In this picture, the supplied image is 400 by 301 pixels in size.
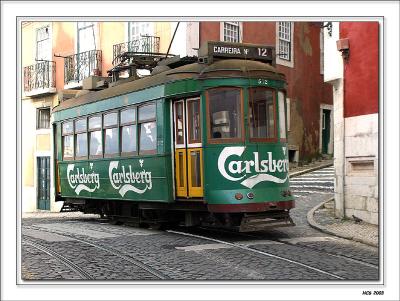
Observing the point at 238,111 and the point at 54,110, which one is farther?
the point at 54,110

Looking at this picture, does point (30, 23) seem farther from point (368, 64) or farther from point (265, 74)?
point (368, 64)

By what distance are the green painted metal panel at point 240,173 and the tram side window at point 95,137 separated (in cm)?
305

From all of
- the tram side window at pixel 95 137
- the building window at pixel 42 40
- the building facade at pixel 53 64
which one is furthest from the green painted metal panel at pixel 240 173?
the tram side window at pixel 95 137

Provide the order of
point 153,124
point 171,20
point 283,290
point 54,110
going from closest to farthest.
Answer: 1. point 283,290
2. point 171,20
3. point 153,124
4. point 54,110

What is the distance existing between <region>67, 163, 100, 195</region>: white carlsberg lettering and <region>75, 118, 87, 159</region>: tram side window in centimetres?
29

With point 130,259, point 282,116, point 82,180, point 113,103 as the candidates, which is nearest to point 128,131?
point 113,103

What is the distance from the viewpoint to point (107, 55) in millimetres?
13352

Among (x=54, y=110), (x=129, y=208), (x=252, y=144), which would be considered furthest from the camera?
(x=54, y=110)

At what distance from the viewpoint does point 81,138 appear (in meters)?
13.5

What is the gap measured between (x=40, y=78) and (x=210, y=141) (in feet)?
10.1

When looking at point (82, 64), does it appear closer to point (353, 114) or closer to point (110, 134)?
point (110, 134)

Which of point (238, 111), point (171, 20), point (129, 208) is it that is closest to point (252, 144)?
point (238, 111)
